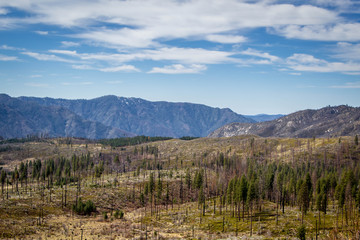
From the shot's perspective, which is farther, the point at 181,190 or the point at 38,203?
the point at 181,190

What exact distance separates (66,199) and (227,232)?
97183 mm

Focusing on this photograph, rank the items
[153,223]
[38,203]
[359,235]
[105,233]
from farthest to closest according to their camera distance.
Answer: [38,203], [153,223], [105,233], [359,235]

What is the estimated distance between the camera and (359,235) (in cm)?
1806

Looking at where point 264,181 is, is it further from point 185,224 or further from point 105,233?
point 105,233

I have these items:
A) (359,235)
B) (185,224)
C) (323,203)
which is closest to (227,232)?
(185,224)

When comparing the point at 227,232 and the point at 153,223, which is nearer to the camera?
the point at 227,232

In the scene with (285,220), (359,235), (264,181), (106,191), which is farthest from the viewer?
(106,191)

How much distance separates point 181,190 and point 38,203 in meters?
84.0

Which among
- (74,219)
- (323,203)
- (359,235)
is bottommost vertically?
(74,219)

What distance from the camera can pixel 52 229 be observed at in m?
109

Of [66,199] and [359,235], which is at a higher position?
[359,235]

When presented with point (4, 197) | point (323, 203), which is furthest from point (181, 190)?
point (4, 197)

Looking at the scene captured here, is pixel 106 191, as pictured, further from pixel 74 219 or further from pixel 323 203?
pixel 323 203

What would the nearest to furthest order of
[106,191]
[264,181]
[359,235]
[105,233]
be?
[359,235] < [105,233] < [264,181] < [106,191]
